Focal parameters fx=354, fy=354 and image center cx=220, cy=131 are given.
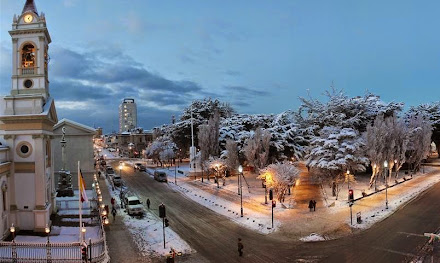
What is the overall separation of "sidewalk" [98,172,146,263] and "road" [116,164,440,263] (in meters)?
3.46

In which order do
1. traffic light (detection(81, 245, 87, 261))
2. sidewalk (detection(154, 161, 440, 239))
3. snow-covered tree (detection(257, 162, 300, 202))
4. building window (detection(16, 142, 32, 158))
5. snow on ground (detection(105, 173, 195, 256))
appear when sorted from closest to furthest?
traffic light (detection(81, 245, 87, 261)) < snow on ground (detection(105, 173, 195, 256)) < building window (detection(16, 142, 32, 158)) < sidewalk (detection(154, 161, 440, 239)) < snow-covered tree (detection(257, 162, 300, 202))

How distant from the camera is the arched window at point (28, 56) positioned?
26.0 meters

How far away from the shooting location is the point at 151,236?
25.1m

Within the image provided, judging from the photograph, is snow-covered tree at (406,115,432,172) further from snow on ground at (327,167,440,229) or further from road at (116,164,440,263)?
road at (116,164,440,263)

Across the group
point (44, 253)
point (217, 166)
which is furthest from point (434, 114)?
point (44, 253)

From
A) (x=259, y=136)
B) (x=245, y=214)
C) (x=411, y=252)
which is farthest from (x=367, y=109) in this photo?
(x=411, y=252)

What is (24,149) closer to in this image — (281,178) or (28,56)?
(28,56)

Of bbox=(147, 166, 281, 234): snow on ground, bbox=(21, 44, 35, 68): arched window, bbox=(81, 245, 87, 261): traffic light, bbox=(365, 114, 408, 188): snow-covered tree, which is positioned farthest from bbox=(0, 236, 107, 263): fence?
bbox=(365, 114, 408, 188): snow-covered tree

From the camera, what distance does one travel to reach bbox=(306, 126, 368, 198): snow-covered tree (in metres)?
36.6

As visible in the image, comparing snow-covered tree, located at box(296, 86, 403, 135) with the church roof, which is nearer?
the church roof

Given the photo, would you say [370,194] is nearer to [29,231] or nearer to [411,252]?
→ [411,252]

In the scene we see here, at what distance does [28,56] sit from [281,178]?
24.1 meters

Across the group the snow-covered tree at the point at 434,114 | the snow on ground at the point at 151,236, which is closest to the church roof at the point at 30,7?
the snow on ground at the point at 151,236

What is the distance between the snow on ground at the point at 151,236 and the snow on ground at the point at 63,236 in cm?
281
